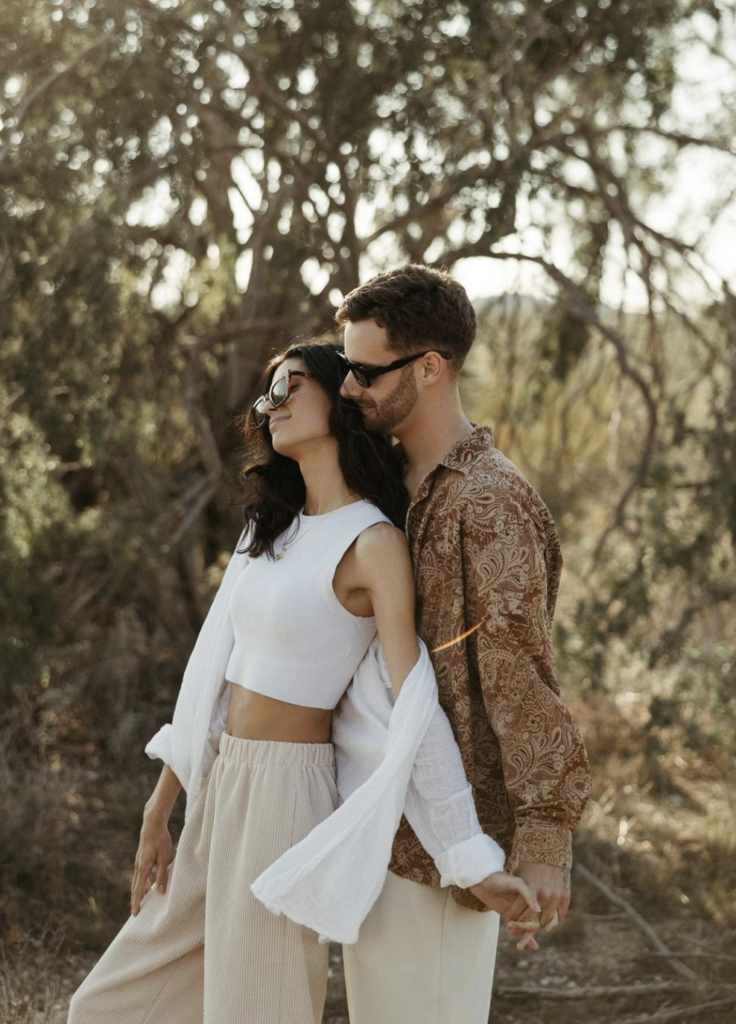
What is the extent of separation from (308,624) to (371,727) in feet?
0.73

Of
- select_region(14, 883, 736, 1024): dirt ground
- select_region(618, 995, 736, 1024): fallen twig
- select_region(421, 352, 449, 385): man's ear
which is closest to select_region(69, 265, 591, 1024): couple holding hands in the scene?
select_region(421, 352, 449, 385): man's ear

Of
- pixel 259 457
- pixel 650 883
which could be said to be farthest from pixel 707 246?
pixel 259 457

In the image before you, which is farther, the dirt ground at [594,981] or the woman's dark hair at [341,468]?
the dirt ground at [594,981]

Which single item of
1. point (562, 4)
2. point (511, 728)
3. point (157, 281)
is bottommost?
point (511, 728)

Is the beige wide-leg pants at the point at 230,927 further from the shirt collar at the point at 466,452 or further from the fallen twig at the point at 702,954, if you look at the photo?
the fallen twig at the point at 702,954

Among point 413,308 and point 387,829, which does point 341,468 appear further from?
point 387,829

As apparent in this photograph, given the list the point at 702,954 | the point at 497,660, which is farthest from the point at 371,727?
the point at 702,954

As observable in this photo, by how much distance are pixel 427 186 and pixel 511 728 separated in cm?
363

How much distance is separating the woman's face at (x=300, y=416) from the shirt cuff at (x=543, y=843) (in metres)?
0.83

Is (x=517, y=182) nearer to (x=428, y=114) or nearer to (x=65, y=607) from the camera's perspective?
(x=428, y=114)

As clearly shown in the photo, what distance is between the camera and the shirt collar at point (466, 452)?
200cm

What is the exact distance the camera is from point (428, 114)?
5285mm

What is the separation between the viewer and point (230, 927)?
2047 mm

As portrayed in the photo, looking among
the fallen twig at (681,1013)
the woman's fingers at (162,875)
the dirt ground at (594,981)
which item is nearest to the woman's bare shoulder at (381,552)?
the woman's fingers at (162,875)
